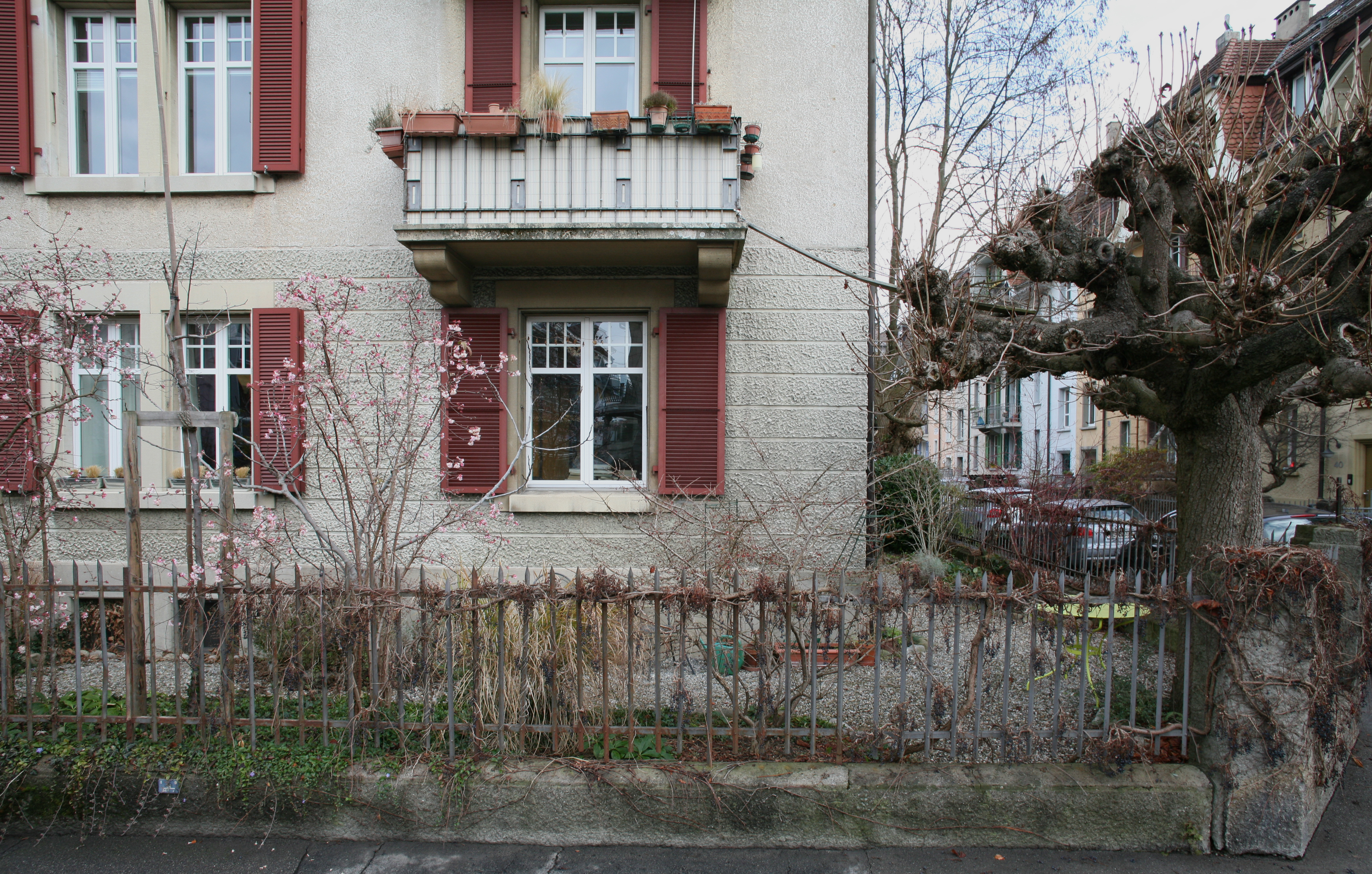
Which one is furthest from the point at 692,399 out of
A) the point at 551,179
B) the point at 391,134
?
the point at 391,134

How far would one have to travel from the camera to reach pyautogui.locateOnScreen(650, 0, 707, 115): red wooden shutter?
7.09 meters

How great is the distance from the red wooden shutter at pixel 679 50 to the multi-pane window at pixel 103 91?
521 cm

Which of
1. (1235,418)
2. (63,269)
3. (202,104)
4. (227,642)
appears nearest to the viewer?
(227,642)

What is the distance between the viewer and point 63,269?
4707 mm

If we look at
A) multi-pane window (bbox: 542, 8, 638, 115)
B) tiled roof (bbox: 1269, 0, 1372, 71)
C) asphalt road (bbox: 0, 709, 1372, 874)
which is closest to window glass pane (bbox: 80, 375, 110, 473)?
asphalt road (bbox: 0, 709, 1372, 874)

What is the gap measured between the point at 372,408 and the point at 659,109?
3.72 metres

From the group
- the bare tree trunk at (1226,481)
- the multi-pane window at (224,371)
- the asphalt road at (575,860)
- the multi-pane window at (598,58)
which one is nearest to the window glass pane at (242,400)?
the multi-pane window at (224,371)

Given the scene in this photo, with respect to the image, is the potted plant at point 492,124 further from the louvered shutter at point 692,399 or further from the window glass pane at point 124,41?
the window glass pane at point 124,41

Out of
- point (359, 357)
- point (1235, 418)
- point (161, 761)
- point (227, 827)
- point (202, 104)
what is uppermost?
point (202, 104)

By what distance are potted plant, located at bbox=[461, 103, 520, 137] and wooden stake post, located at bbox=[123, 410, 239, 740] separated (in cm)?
337

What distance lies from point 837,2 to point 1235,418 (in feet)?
17.6

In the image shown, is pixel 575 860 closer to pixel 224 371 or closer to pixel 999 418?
pixel 224 371

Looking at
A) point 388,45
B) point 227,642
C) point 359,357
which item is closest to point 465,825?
point 227,642

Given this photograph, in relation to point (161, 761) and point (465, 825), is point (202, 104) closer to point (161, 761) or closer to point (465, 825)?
point (161, 761)
